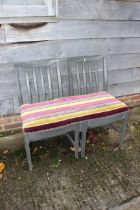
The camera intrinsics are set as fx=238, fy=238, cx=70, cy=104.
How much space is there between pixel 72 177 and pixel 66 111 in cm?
73

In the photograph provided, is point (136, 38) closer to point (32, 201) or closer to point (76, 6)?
point (76, 6)

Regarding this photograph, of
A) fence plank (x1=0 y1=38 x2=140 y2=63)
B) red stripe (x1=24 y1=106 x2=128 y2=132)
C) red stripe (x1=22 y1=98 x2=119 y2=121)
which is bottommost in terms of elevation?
red stripe (x1=24 y1=106 x2=128 y2=132)

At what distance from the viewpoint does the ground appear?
233 centimetres

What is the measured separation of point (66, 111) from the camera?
2.57 m

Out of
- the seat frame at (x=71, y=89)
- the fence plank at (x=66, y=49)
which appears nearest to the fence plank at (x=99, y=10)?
the fence plank at (x=66, y=49)

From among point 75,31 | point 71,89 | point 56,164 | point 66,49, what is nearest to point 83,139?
point 56,164

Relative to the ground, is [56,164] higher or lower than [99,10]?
lower

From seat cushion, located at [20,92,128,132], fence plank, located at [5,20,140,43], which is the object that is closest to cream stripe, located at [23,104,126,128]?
seat cushion, located at [20,92,128,132]

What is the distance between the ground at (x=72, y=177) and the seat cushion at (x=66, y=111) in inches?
23.9

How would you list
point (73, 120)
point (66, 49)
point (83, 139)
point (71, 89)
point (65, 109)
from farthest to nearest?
point (71, 89) → point (66, 49) → point (83, 139) → point (65, 109) → point (73, 120)

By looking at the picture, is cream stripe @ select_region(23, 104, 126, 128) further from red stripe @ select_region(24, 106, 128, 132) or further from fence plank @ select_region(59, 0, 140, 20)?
fence plank @ select_region(59, 0, 140, 20)

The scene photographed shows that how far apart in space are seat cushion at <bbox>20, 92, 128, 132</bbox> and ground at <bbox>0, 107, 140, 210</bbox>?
1.99ft

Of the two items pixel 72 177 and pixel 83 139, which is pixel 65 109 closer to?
pixel 83 139

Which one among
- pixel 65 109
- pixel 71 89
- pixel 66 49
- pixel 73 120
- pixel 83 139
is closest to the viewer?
pixel 73 120
